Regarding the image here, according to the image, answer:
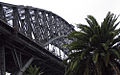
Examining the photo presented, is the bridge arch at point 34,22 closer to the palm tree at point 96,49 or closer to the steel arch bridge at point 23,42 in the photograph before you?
the steel arch bridge at point 23,42

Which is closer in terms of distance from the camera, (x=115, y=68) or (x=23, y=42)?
(x=115, y=68)

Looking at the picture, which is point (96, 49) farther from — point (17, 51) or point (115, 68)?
point (17, 51)

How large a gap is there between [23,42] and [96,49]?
12576 mm

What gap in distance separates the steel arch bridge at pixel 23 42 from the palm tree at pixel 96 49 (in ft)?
28.9

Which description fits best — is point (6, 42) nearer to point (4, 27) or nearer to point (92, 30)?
point (4, 27)

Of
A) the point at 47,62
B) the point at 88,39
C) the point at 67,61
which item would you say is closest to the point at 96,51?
the point at 88,39

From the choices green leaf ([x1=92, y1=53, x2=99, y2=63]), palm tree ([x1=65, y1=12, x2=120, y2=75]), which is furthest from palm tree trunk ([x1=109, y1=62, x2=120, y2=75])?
green leaf ([x1=92, y1=53, x2=99, y2=63])

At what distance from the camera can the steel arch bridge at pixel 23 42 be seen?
103ft

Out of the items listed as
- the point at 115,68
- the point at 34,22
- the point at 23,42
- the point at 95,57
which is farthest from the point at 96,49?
the point at 34,22

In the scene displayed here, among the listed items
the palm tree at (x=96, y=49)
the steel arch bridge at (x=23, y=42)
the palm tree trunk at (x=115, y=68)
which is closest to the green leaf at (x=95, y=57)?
the palm tree at (x=96, y=49)

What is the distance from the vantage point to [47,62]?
47.1m

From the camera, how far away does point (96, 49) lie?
26.3 m

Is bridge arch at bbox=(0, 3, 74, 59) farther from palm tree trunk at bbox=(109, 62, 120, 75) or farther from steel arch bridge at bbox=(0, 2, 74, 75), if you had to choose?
palm tree trunk at bbox=(109, 62, 120, 75)

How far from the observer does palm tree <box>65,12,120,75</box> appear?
25359 millimetres
